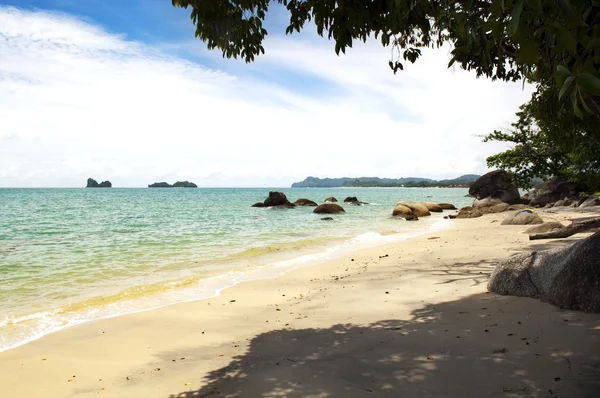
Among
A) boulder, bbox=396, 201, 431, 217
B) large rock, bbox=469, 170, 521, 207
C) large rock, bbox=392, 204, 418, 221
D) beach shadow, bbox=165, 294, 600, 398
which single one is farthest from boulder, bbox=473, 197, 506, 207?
beach shadow, bbox=165, 294, 600, 398

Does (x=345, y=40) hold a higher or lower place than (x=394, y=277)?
higher

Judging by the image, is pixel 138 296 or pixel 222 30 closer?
pixel 222 30

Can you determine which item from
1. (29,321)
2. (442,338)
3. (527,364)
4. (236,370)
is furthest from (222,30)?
(29,321)

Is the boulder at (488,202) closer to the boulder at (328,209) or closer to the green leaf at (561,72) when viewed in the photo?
the boulder at (328,209)

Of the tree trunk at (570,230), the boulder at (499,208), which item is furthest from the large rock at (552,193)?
the tree trunk at (570,230)

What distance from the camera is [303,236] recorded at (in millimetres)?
21688

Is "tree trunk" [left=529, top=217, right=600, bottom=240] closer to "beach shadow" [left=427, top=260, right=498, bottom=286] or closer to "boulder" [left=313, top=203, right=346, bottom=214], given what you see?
"beach shadow" [left=427, top=260, right=498, bottom=286]

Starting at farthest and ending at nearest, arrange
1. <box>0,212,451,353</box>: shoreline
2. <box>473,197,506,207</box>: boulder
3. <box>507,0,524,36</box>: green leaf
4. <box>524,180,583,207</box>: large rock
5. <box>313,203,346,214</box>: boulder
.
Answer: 1. <box>313,203,346,214</box>: boulder
2. <box>524,180,583,207</box>: large rock
3. <box>473,197,506,207</box>: boulder
4. <box>0,212,451,353</box>: shoreline
5. <box>507,0,524,36</box>: green leaf

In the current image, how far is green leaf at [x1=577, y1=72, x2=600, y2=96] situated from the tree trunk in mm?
13316

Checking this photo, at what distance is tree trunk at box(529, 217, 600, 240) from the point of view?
40.6 feet

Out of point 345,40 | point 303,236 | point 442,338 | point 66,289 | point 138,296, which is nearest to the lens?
point 345,40

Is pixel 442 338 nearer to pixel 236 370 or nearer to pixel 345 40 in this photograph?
pixel 236 370

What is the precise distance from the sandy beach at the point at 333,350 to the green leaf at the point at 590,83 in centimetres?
327

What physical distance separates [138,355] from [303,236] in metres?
16.3
